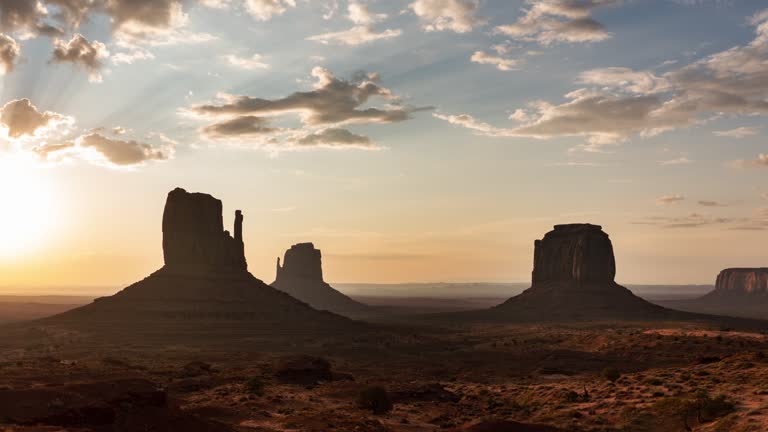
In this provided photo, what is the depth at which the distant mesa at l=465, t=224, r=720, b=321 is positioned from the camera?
471 feet

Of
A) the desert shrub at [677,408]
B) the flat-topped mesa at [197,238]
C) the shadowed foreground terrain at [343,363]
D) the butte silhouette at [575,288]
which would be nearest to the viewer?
the desert shrub at [677,408]

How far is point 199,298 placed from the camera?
4434 inches

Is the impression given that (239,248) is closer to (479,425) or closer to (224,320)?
(224,320)

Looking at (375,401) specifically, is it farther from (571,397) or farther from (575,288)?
(575,288)

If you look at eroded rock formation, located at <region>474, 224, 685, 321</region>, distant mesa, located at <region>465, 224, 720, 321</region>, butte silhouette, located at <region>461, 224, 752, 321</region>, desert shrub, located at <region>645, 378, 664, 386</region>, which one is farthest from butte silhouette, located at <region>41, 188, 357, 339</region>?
desert shrub, located at <region>645, 378, 664, 386</region>

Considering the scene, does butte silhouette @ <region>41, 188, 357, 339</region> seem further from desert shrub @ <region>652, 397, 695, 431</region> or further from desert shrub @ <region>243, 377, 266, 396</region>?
desert shrub @ <region>652, 397, 695, 431</region>

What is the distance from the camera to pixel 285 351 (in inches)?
3349

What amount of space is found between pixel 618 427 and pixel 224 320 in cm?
8823

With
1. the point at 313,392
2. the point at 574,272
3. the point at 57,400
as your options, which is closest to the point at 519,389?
the point at 313,392

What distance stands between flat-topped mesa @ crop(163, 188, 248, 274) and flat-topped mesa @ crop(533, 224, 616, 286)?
89255 millimetres

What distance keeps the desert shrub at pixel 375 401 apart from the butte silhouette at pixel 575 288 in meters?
107

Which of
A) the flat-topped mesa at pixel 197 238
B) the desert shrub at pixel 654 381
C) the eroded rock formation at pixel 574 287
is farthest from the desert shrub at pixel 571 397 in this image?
the eroded rock formation at pixel 574 287

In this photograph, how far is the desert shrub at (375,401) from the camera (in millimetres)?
39031

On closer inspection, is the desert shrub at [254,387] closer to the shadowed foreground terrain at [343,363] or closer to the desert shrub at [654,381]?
the shadowed foreground terrain at [343,363]
